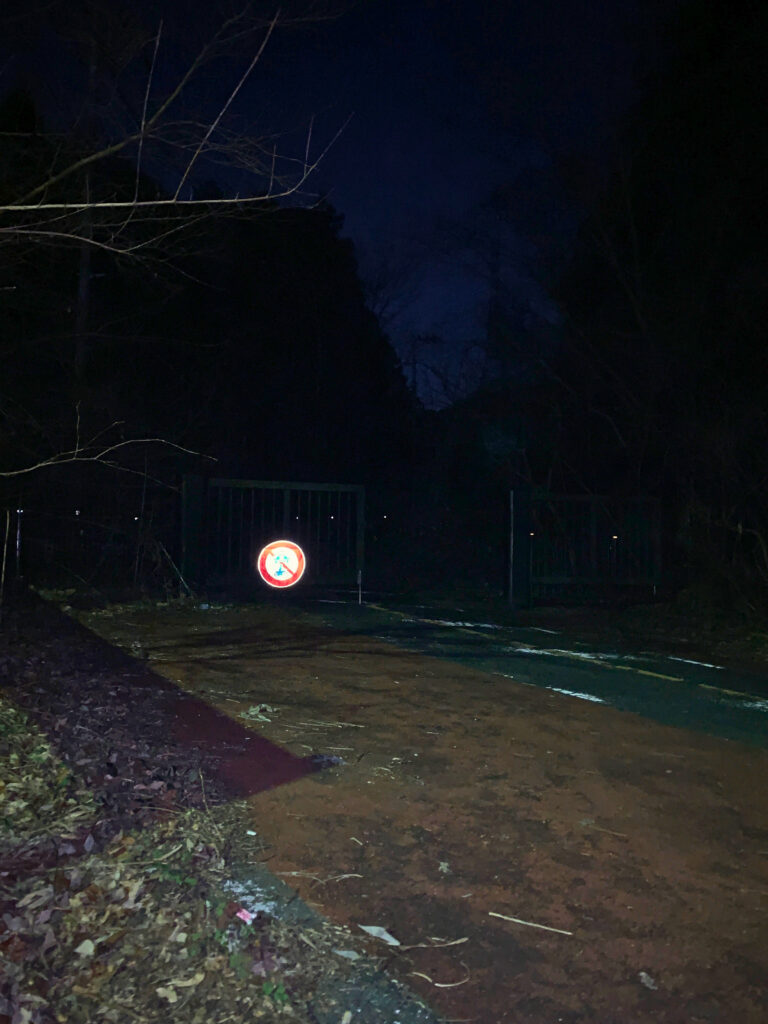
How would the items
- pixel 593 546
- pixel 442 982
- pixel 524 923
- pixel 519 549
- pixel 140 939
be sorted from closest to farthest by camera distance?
pixel 442 982 < pixel 140 939 < pixel 524 923 < pixel 519 549 < pixel 593 546

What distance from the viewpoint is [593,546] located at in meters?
17.5

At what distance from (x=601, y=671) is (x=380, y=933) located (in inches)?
261

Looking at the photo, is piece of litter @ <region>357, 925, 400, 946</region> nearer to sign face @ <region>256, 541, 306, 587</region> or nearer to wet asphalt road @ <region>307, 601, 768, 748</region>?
wet asphalt road @ <region>307, 601, 768, 748</region>

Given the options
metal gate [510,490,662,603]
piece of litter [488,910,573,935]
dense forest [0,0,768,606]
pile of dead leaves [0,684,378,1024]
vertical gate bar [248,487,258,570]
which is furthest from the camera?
metal gate [510,490,662,603]

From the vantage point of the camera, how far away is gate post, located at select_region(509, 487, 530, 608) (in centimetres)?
1591

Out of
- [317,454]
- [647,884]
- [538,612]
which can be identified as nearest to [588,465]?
[538,612]

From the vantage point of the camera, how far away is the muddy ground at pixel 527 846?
11.5ft

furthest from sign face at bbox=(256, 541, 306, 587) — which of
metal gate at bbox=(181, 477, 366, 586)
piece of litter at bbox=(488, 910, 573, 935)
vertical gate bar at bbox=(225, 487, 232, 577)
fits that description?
piece of litter at bbox=(488, 910, 573, 935)

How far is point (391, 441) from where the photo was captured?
3459 cm

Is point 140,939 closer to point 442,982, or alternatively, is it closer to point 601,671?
point 442,982

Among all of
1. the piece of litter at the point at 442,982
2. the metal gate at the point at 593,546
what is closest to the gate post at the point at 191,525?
the metal gate at the point at 593,546

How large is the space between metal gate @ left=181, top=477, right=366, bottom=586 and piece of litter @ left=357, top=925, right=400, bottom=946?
1306cm

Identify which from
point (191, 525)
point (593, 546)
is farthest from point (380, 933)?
point (593, 546)

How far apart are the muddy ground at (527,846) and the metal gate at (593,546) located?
865cm
